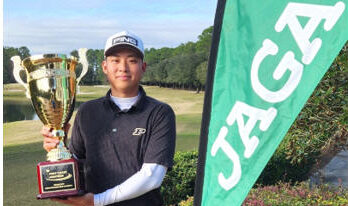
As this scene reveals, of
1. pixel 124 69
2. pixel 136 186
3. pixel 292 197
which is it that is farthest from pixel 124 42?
pixel 292 197

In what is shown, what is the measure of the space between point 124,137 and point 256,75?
2.76 feet

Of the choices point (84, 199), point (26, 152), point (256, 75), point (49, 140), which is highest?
point (256, 75)

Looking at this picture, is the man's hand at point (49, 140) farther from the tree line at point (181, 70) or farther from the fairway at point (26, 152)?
the tree line at point (181, 70)

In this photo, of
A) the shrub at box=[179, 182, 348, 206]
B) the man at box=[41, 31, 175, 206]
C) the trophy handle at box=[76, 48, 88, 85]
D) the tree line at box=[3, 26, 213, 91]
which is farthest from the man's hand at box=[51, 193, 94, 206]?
the tree line at box=[3, 26, 213, 91]

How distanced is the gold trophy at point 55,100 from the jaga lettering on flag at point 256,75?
0.83 metres

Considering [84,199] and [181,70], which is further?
[181,70]

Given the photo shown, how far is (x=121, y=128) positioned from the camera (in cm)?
196

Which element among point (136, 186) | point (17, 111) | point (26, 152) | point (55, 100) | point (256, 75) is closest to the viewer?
point (256, 75)

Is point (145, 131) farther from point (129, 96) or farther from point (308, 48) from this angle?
point (308, 48)

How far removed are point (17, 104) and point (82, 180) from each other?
129 feet

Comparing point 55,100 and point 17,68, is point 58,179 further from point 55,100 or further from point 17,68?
point 17,68

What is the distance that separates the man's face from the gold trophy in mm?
275

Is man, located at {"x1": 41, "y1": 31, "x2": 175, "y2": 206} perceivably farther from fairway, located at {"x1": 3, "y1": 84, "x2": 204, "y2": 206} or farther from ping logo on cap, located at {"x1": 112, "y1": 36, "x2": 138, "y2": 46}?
fairway, located at {"x1": 3, "y1": 84, "x2": 204, "y2": 206}

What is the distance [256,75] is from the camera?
51.6 inches
